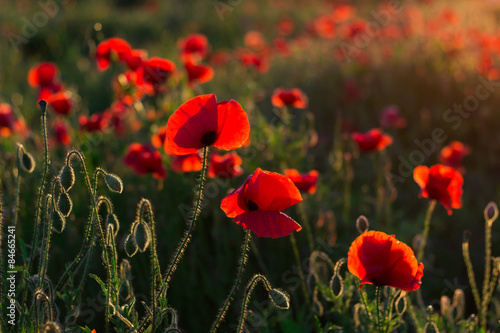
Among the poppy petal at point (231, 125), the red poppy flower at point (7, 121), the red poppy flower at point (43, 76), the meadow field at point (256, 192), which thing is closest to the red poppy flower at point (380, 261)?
the meadow field at point (256, 192)

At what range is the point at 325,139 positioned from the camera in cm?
489

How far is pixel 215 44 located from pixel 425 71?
6.64 m

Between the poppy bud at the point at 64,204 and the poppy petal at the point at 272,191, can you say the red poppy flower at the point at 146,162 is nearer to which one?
the poppy bud at the point at 64,204

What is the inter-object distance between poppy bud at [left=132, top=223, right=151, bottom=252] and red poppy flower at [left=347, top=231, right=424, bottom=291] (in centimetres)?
52

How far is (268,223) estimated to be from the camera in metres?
1.34

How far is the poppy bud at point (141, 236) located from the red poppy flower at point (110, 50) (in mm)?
1544

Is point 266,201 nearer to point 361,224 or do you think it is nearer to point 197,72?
point 361,224

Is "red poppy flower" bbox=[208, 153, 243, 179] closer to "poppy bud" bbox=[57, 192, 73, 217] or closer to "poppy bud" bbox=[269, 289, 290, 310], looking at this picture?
"poppy bud" bbox=[57, 192, 73, 217]

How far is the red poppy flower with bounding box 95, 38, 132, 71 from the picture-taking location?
276 centimetres

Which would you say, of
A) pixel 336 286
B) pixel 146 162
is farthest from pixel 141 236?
pixel 146 162

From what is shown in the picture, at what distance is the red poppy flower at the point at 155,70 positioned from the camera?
272 centimetres

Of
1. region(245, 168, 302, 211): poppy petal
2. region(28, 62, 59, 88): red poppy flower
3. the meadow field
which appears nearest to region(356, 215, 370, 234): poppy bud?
the meadow field

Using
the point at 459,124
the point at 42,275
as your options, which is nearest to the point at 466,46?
the point at 459,124

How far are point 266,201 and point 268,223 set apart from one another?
0.18 ft
